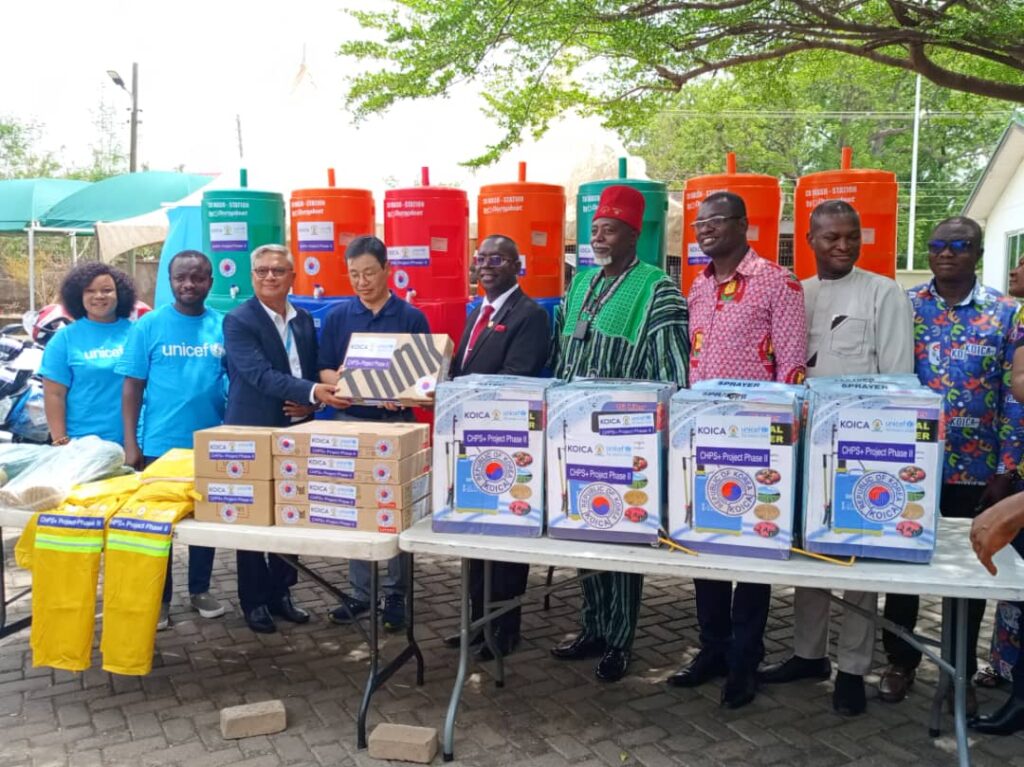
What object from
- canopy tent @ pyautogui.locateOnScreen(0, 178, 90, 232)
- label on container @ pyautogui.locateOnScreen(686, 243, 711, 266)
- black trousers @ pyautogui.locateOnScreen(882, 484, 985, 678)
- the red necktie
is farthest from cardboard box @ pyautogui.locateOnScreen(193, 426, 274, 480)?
canopy tent @ pyautogui.locateOnScreen(0, 178, 90, 232)

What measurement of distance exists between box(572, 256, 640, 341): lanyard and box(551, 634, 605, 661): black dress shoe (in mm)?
1367

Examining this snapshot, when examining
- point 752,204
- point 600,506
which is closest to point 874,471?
point 600,506

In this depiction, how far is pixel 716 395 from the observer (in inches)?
103

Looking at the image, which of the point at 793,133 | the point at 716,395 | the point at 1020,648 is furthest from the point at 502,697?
the point at 793,133

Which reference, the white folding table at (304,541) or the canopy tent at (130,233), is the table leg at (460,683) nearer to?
the white folding table at (304,541)

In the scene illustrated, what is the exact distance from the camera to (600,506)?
277 cm

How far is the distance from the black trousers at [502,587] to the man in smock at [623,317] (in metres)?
0.50

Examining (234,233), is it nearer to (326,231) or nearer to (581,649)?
(326,231)

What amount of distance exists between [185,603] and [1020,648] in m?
3.81


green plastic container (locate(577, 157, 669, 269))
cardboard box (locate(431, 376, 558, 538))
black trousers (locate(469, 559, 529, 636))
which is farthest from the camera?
green plastic container (locate(577, 157, 669, 269))

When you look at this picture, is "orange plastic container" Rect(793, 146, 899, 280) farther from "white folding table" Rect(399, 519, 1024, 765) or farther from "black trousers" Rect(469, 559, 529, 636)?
"black trousers" Rect(469, 559, 529, 636)

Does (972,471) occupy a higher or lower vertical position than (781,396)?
lower

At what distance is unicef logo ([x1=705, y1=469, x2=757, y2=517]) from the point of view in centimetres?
261

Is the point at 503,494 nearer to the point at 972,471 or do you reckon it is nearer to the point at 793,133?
the point at 972,471
